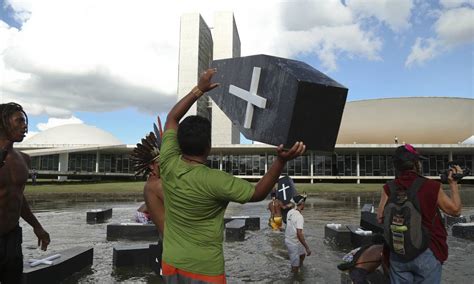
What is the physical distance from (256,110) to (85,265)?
4.48 metres

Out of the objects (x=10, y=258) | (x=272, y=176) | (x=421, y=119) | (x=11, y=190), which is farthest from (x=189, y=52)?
(x=272, y=176)

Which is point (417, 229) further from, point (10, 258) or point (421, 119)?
point (421, 119)

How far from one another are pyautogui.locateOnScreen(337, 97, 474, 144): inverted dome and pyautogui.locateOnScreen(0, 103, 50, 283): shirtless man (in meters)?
66.2

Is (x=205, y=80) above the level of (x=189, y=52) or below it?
below

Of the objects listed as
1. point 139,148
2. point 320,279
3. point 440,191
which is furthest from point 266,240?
point 440,191

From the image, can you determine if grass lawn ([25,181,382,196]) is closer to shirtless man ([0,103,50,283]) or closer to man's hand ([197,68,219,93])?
shirtless man ([0,103,50,283])

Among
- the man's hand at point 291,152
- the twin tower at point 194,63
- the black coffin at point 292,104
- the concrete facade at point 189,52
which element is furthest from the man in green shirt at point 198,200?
the concrete facade at point 189,52

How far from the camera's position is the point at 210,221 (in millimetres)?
2131

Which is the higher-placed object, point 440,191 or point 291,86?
point 291,86

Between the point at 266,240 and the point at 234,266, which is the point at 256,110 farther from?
the point at 266,240

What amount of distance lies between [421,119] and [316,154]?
102ft

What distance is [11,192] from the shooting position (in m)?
3.04

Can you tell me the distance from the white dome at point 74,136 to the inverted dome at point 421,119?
60936mm

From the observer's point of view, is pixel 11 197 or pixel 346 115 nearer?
pixel 11 197
